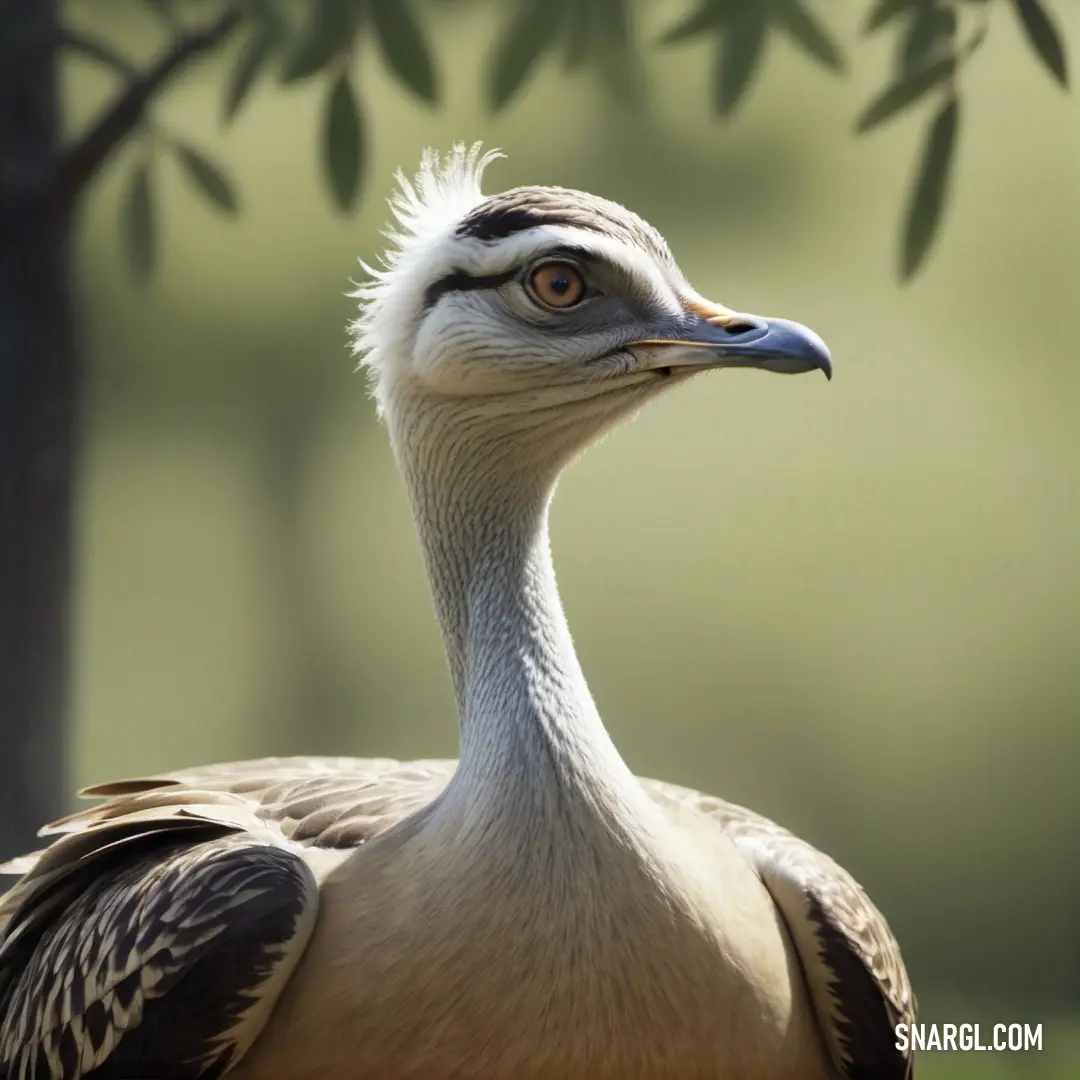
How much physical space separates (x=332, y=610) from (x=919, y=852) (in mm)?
1333

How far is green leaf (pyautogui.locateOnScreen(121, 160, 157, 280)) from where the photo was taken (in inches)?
129

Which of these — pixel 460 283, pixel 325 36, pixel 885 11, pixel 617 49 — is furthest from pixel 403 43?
pixel 460 283

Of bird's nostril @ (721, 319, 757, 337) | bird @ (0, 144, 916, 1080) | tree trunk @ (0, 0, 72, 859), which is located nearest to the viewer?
bird @ (0, 144, 916, 1080)

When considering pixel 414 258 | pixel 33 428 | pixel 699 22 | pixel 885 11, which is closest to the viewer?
pixel 414 258

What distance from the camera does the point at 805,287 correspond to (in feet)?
10.7

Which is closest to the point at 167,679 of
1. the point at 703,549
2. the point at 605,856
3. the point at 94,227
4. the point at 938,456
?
the point at 94,227

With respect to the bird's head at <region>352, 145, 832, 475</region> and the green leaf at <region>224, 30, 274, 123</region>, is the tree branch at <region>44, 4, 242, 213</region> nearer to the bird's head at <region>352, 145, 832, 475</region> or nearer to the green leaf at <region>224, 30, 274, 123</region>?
the green leaf at <region>224, 30, 274, 123</region>

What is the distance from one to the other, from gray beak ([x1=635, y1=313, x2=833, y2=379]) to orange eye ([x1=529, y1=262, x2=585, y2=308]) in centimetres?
9

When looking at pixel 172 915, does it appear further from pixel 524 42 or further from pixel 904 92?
pixel 904 92

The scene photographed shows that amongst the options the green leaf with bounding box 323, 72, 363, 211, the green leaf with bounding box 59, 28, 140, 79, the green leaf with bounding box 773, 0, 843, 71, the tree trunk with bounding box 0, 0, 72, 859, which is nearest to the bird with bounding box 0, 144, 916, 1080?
the green leaf with bounding box 323, 72, 363, 211

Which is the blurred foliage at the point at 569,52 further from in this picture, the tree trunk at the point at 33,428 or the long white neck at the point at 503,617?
the long white neck at the point at 503,617

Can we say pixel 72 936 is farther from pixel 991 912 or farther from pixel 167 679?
pixel 991 912

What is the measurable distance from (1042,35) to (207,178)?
166cm

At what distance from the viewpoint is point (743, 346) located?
5.70ft
